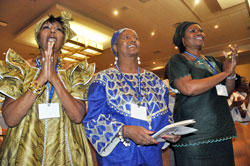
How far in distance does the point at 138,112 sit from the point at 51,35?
0.90m

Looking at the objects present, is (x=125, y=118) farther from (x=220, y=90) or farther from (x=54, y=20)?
(x=54, y=20)

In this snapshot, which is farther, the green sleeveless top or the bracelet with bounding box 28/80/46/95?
the green sleeveless top

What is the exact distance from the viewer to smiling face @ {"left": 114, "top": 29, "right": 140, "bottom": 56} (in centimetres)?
178

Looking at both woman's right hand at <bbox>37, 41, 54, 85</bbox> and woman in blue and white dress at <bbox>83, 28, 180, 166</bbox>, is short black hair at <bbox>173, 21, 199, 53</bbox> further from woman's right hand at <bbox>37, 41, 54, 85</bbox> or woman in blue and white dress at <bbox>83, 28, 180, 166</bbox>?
woman's right hand at <bbox>37, 41, 54, 85</bbox>

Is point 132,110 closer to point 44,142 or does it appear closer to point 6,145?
point 44,142

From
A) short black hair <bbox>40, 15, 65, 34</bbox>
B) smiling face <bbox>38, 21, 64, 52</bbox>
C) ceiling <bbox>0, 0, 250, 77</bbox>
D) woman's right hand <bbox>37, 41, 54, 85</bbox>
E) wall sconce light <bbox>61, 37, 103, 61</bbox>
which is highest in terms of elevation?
ceiling <bbox>0, 0, 250, 77</bbox>

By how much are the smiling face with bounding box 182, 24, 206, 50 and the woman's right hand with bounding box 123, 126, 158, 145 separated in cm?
112

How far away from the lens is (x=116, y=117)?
4.80ft

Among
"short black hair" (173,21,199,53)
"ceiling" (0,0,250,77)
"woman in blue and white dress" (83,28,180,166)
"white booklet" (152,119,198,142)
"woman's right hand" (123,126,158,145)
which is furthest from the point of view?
"ceiling" (0,0,250,77)

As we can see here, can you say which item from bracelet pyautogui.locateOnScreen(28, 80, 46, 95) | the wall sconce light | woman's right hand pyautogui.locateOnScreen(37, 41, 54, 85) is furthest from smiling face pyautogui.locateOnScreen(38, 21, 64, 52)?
the wall sconce light

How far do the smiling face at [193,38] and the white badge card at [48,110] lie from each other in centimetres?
139

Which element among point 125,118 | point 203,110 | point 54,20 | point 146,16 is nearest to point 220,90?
point 203,110

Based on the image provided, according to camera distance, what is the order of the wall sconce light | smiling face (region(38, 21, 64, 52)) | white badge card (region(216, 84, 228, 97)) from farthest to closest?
the wall sconce light < white badge card (region(216, 84, 228, 97)) < smiling face (region(38, 21, 64, 52))

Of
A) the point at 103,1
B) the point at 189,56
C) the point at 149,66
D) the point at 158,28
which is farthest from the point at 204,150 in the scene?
the point at 149,66
